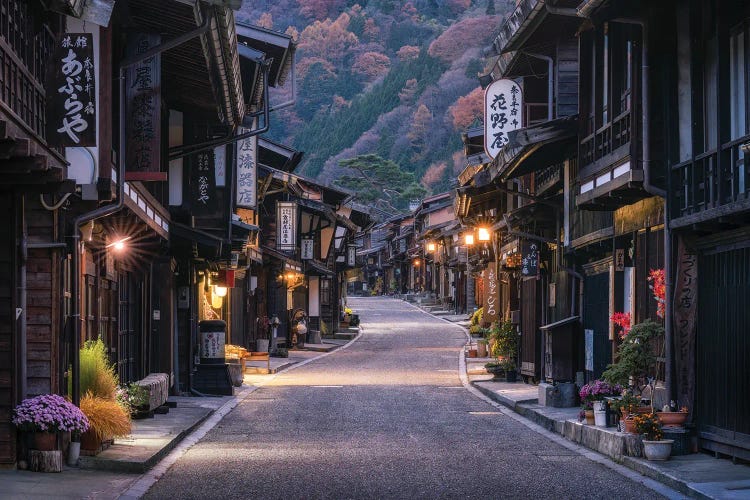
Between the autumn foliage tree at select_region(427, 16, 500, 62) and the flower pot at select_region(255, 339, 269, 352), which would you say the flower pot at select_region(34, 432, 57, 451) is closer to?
the flower pot at select_region(255, 339, 269, 352)

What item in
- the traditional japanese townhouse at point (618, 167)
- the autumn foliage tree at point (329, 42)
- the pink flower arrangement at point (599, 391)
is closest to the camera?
the traditional japanese townhouse at point (618, 167)

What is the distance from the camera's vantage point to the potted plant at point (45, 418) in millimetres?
14016

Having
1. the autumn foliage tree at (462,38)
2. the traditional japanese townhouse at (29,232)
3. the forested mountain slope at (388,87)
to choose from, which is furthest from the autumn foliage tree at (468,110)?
the traditional japanese townhouse at (29,232)

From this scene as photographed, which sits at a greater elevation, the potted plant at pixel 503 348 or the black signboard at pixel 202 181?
the black signboard at pixel 202 181

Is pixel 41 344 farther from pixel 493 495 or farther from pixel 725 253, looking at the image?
pixel 725 253

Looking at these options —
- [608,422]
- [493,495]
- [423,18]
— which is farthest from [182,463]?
[423,18]

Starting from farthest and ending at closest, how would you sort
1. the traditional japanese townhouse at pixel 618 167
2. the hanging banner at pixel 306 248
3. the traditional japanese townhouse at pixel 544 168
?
the hanging banner at pixel 306 248, the traditional japanese townhouse at pixel 544 168, the traditional japanese townhouse at pixel 618 167

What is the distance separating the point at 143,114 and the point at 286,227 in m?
29.2

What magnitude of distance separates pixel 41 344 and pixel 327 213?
40.5 metres

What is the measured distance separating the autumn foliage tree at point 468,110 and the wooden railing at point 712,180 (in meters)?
114

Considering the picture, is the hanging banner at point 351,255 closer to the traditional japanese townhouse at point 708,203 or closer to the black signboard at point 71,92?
the traditional japanese townhouse at point 708,203

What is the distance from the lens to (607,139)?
20547 millimetres

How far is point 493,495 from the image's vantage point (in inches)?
509

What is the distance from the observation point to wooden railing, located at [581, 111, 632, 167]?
1929 centimetres
